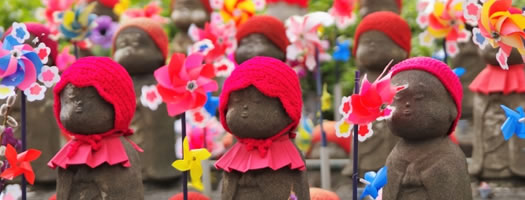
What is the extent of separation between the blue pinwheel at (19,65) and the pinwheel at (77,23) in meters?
2.24

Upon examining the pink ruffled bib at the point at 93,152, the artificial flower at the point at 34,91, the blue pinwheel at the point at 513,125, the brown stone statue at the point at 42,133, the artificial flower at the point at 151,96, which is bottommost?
the brown stone statue at the point at 42,133

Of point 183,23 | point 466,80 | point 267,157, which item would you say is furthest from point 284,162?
point 183,23

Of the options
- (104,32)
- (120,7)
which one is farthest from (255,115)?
(120,7)

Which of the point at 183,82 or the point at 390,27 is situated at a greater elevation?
the point at 390,27

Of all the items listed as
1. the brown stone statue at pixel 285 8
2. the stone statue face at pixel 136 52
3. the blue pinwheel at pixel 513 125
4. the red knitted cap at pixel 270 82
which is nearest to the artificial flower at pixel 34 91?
the red knitted cap at pixel 270 82

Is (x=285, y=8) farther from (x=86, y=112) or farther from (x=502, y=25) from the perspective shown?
(x=502, y=25)

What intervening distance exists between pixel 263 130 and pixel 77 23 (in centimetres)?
262

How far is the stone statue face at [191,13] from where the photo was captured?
28.7ft

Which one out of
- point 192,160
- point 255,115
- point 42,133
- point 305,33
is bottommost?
point 42,133

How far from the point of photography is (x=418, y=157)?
187 inches

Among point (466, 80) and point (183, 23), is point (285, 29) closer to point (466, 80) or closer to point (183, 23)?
point (466, 80)

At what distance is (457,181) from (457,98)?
1.34ft

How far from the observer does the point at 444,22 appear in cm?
650

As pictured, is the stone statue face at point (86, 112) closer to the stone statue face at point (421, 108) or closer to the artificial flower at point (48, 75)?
the artificial flower at point (48, 75)
